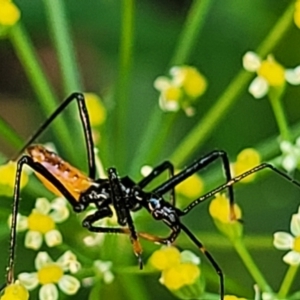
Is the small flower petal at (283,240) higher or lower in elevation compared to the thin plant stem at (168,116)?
lower

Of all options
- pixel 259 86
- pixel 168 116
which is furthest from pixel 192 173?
pixel 259 86

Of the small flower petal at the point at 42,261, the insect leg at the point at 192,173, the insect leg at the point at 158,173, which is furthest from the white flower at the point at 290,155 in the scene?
the small flower petal at the point at 42,261

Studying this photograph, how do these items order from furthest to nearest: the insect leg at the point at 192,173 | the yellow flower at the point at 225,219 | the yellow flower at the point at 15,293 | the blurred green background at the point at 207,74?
the blurred green background at the point at 207,74
the insect leg at the point at 192,173
the yellow flower at the point at 225,219
the yellow flower at the point at 15,293

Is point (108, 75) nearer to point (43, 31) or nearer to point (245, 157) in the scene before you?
point (43, 31)

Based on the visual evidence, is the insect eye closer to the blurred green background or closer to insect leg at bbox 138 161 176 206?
insect leg at bbox 138 161 176 206

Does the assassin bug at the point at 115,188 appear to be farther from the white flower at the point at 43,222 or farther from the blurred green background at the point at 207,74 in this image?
the blurred green background at the point at 207,74

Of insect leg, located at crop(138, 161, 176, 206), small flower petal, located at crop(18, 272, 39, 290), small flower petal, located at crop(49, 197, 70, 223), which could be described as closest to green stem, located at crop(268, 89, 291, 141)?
insect leg, located at crop(138, 161, 176, 206)
